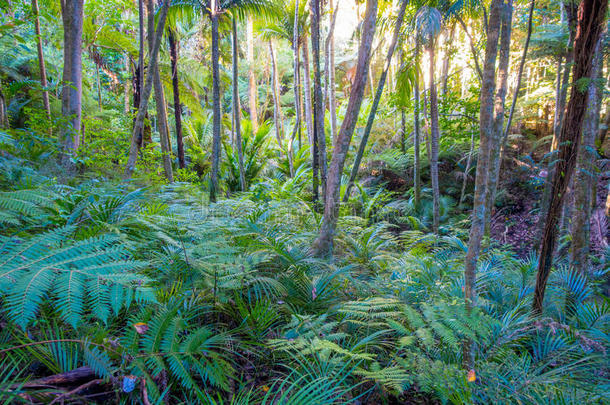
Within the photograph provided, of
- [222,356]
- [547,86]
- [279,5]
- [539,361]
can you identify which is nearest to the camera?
[222,356]

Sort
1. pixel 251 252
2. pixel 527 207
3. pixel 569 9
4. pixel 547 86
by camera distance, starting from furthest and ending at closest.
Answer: pixel 547 86 < pixel 527 207 < pixel 569 9 < pixel 251 252

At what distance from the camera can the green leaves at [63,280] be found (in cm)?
113

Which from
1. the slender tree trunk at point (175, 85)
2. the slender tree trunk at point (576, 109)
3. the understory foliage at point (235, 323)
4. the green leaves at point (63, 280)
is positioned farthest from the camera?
the slender tree trunk at point (175, 85)

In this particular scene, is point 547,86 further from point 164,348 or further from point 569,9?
point 164,348

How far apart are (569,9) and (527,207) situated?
786cm


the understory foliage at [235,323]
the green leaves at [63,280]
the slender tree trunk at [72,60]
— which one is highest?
the slender tree trunk at [72,60]

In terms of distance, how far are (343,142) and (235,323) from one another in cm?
257

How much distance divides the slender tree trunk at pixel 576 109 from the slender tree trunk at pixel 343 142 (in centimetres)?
208

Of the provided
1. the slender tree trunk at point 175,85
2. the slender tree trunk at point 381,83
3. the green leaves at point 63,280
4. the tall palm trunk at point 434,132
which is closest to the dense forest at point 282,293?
the green leaves at point 63,280

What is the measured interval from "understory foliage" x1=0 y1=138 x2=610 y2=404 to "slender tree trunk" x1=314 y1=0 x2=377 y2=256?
60cm

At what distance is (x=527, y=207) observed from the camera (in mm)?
9516

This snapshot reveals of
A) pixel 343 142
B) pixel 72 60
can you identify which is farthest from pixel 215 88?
pixel 343 142

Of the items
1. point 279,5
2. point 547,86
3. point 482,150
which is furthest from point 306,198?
point 547,86

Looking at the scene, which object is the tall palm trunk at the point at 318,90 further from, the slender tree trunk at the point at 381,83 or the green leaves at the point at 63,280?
the green leaves at the point at 63,280
